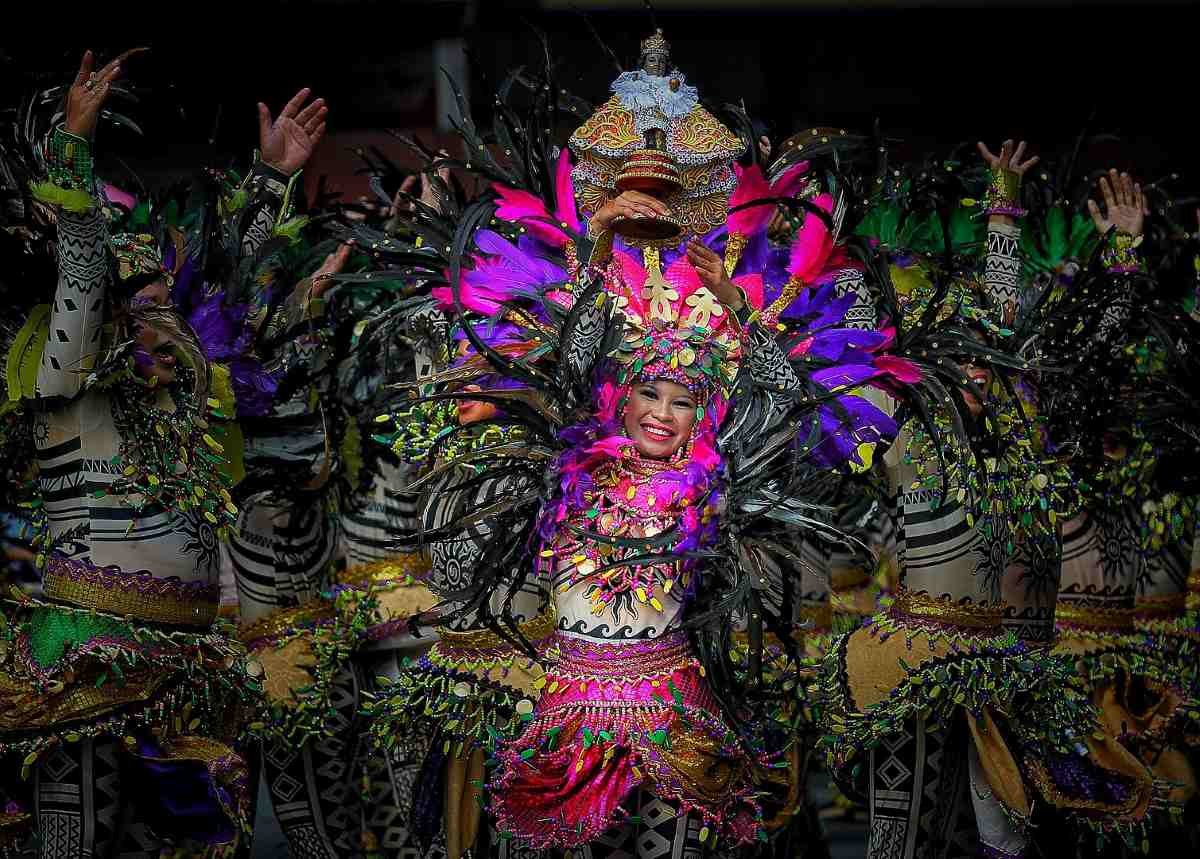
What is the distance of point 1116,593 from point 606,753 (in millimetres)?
2698

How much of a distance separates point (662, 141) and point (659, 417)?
74 centimetres

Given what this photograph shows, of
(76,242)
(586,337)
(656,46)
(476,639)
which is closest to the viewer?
(586,337)

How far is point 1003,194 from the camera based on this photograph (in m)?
5.30

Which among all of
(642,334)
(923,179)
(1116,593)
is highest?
(923,179)

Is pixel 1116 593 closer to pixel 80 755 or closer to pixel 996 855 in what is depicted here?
pixel 996 855

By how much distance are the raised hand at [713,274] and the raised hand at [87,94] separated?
1457 mm

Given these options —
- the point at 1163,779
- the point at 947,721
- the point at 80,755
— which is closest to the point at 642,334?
the point at 947,721

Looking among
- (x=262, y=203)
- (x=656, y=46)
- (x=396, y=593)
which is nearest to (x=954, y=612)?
(x=656, y=46)

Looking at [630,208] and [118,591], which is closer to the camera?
[630,208]

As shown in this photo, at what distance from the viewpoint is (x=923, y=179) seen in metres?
5.73

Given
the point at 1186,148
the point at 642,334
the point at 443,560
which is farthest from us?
the point at 1186,148

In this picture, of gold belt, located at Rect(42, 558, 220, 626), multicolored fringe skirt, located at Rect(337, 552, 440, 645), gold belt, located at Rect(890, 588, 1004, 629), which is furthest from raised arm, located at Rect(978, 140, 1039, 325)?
gold belt, located at Rect(42, 558, 220, 626)

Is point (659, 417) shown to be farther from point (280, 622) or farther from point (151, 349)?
point (280, 622)

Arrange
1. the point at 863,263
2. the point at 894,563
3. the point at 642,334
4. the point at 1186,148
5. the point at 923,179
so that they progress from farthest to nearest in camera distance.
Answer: the point at 1186,148 → the point at 894,563 → the point at 923,179 → the point at 863,263 → the point at 642,334
